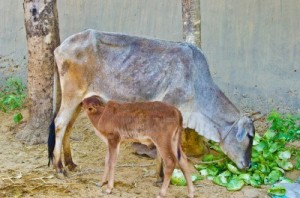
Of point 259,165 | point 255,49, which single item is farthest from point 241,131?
point 255,49

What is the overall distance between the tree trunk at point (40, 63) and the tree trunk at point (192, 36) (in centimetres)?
152

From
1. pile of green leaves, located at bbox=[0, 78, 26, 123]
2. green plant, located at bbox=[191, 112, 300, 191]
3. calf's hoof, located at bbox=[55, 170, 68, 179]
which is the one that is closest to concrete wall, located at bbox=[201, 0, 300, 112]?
green plant, located at bbox=[191, 112, 300, 191]

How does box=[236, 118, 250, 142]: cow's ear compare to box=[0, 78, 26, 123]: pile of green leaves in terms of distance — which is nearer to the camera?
box=[236, 118, 250, 142]: cow's ear

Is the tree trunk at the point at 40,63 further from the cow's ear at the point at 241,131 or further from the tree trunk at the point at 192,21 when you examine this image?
the cow's ear at the point at 241,131

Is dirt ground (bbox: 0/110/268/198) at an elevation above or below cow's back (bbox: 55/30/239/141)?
below

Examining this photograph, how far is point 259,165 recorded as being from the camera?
6355 mm

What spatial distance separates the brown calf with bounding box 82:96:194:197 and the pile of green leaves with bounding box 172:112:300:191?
0.75 m

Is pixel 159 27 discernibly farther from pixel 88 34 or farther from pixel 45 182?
pixel 45 182

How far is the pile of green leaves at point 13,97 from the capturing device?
788 cm

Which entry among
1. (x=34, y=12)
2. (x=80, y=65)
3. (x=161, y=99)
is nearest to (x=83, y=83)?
(x=80, y=65)

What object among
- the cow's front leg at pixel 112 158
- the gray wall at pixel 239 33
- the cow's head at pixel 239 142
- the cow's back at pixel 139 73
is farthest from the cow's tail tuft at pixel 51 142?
the gray wall at pixel 239 33

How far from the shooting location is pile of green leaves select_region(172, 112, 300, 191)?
19.9ft

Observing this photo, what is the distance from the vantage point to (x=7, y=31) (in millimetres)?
8898

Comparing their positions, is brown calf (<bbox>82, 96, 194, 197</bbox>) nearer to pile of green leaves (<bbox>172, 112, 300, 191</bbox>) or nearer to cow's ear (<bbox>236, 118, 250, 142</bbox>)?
pile of green leaves (<bbox>172, 112, 300, 191</bbox>)
